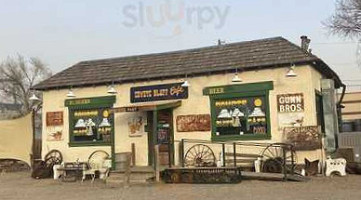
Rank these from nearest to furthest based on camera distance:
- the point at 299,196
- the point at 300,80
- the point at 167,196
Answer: the point at 299,196 → the point at 167,196 → the point at 300,80

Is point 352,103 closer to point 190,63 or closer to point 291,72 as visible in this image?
point 190,63

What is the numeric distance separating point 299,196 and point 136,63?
11.6 metres

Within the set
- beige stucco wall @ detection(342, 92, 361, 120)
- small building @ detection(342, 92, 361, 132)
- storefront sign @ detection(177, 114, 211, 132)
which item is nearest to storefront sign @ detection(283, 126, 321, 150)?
storefront sign @ detection(177, 114, 211, 132)

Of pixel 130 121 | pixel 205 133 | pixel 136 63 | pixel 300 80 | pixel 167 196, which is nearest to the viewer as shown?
pixel 167 196

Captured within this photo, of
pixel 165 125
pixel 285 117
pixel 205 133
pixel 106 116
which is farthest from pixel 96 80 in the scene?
pixel 285 117

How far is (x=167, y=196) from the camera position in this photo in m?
15.1

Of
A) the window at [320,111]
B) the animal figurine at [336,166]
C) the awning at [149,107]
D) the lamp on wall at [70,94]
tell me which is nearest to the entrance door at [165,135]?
the awning at [149,107]

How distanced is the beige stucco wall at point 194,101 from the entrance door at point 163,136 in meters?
0.22

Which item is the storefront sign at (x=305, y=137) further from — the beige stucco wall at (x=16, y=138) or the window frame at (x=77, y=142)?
the beige stucco wall at (x=16, y=138)

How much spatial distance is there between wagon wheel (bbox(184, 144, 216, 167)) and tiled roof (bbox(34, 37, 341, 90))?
279 centimetres

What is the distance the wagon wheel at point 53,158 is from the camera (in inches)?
914

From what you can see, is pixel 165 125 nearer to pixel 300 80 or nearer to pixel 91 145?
pixel 91 145

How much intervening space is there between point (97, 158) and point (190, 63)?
5349 millimetres

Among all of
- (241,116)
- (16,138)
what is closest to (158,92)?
(241,116)
